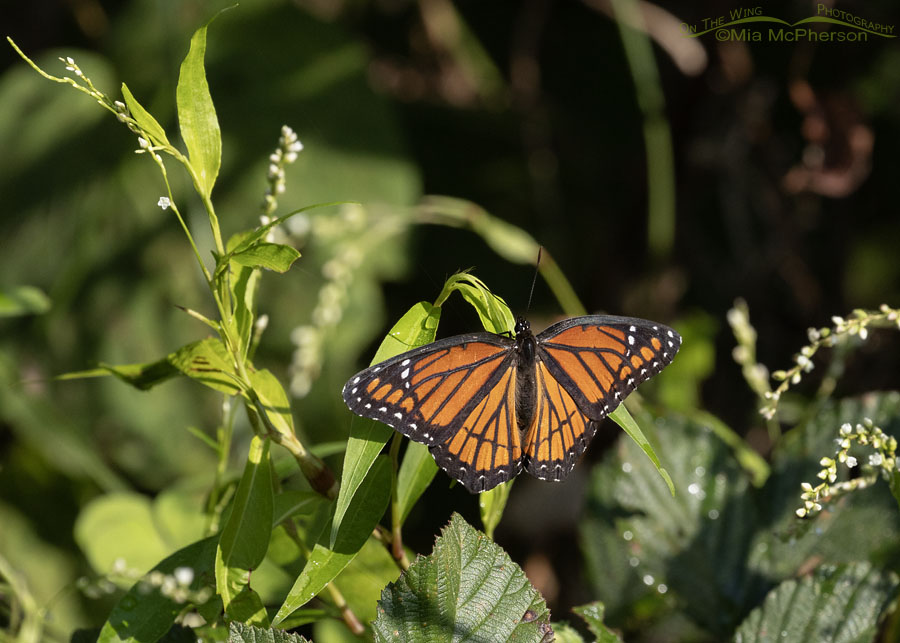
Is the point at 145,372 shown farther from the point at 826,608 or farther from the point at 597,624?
the point at 826,608

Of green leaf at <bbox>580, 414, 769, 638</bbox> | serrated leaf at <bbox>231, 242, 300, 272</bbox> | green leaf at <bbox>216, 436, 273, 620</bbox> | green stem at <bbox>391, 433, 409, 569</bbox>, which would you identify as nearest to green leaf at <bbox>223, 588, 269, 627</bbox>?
green leaf at <bbox>216, 436, 273, 620</bbox>

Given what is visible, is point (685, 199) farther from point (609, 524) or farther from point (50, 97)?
point (50, 97)

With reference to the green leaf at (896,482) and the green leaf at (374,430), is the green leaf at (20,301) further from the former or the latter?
the green leaf at (896,482)

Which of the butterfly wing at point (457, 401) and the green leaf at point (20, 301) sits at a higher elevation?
the butterfly wing at point (457, 401)

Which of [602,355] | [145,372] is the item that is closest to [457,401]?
[602,355]

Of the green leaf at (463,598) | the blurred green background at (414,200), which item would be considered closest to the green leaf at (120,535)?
the blurred green background at (414,200)

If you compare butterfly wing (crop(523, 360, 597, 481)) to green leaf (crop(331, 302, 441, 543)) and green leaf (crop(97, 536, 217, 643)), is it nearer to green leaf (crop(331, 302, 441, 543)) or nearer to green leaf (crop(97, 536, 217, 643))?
green leaf (crop(331, 302, 441, 543))
